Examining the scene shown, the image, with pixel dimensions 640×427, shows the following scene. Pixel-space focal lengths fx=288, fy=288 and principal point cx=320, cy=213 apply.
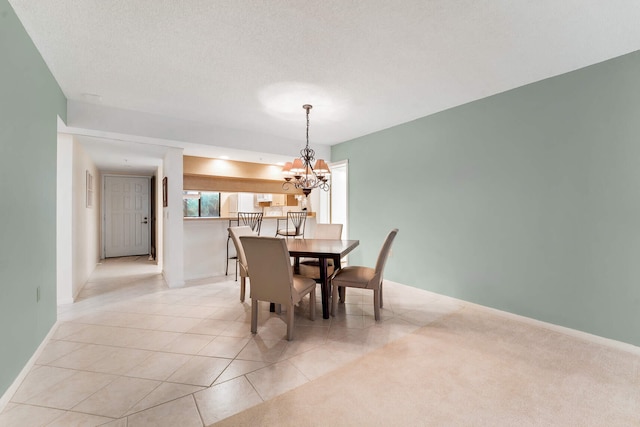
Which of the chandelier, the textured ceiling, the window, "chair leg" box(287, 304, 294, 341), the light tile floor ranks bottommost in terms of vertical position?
the light tile floor

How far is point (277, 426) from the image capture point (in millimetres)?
1511

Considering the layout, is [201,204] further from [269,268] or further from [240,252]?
[269,268]

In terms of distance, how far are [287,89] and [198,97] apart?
1.06 m

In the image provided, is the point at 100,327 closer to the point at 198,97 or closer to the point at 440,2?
the point at 198,97

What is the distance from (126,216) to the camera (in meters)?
7.33

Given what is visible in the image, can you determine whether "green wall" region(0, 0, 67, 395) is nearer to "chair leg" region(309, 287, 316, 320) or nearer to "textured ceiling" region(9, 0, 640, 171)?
"textured ceiling" region(9, 0, 640, 171)

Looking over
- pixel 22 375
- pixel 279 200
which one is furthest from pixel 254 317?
pixel 279 200

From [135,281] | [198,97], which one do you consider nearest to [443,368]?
[198,97]

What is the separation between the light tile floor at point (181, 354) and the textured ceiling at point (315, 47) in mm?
2421

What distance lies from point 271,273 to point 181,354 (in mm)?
927

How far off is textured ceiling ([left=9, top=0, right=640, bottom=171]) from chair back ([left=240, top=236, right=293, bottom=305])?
1561mm

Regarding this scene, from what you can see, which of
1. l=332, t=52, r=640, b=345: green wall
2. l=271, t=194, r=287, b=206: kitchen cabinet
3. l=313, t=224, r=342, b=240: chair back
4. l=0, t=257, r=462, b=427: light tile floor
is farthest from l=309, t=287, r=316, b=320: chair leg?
l=271, t=194, r=287, b=206: kitchen cabinet

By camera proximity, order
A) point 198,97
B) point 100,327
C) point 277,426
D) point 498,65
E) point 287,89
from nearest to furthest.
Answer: point 277,426
point 498,65
point 100,327
point 287,89
point 198,97

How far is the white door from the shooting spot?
23.2 ft
